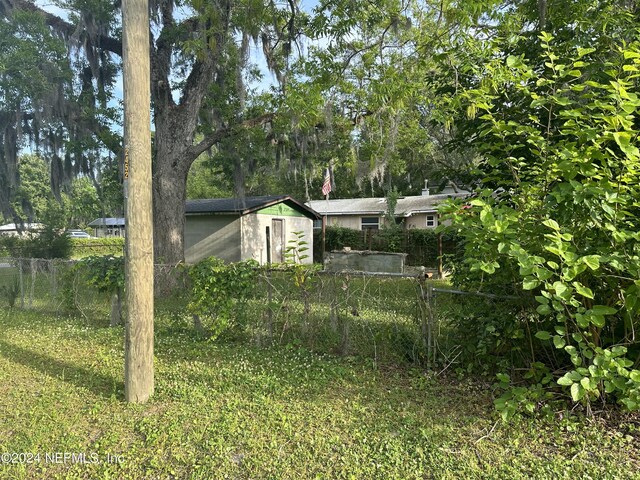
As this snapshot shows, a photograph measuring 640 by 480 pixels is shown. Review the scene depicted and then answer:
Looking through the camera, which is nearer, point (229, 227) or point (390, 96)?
point (390, 96)

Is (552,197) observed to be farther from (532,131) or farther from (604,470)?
(604,470)

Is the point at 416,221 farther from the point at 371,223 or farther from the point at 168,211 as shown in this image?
the point at 168,211

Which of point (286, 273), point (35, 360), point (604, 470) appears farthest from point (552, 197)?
point (35, 360)

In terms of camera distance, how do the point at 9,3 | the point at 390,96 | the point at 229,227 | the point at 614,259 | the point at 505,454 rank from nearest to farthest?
the point at 614,259 → the point at 505,454 → the point at 390,96 → the point at 9,3 → the point at 229,227

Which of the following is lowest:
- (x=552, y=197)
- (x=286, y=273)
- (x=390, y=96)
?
(x=286, y=273)

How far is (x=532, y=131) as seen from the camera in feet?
9.45

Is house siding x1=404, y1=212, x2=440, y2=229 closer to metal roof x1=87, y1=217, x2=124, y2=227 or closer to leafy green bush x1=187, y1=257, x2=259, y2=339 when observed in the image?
leafy green bush x1=187, y1=257, x2=259, y2=339

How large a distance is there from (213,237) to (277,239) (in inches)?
95.1

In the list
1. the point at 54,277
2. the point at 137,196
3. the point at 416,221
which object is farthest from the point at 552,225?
the point at 416,221

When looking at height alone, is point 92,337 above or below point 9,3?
below

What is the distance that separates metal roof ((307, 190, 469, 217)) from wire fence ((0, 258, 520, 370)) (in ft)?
55.0

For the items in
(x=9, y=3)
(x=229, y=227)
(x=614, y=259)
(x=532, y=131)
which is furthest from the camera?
(x=229, y=227)

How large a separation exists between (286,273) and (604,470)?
3.28 metres

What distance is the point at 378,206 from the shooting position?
75.5 ft
